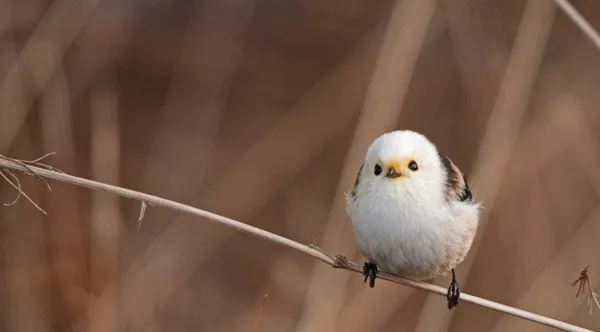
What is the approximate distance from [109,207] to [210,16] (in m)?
2.42

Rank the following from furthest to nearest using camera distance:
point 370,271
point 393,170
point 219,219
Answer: point 370,271 → point 393,170 → point 219,219

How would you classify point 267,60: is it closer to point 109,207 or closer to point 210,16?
point 210,16

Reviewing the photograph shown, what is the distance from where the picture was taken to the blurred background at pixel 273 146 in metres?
2.49

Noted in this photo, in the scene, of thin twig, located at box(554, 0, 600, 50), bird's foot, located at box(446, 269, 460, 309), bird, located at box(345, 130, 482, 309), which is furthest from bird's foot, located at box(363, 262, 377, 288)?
thin twig, located at box(554, 0, 600, 50)

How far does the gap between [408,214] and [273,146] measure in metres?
2.03

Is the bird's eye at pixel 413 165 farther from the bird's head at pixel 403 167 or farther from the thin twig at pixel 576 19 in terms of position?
the thin twig at pixel 576 19

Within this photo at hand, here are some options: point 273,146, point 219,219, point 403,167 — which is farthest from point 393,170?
point 273,146

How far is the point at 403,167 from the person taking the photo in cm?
184

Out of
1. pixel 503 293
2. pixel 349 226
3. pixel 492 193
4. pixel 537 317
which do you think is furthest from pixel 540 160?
pixel 537 317

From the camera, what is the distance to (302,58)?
5270 mm

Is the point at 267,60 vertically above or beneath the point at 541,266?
above

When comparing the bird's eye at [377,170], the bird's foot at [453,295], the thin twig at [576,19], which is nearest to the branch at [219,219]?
the bird's foot at [453,295]

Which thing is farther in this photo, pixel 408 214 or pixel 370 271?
pixel 370 271

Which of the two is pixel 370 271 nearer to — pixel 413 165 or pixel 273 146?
pixel 413 165
